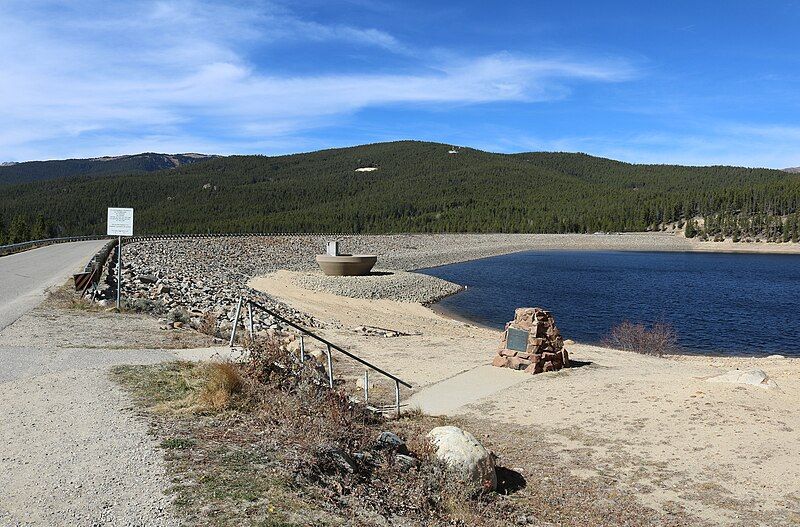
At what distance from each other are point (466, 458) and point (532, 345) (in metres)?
7.64

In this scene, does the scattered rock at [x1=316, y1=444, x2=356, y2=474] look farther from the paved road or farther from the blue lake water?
the blue lake water

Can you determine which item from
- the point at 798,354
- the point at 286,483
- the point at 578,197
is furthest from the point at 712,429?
the point at 578,197

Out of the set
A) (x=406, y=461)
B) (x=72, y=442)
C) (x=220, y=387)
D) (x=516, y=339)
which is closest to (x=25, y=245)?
(x=516, y=339)

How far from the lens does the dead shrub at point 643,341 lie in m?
21.5

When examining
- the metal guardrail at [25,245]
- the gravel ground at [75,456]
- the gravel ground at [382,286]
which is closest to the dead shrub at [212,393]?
the gravel ground at [75,456]

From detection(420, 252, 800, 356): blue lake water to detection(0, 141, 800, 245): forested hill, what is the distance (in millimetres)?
62347

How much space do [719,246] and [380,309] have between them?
297 feet

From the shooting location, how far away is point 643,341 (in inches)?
857

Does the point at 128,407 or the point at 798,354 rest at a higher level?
the point at 128,407

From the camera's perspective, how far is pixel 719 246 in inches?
4018

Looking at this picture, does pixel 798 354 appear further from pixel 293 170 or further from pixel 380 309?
pixel 293 170

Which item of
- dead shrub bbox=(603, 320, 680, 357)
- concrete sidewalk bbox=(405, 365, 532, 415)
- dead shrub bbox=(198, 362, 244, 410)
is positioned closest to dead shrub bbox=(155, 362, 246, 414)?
dead shrub bbox=(198, 362, 244, 410)

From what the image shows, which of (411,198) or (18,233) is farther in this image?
Answer: (411,198)

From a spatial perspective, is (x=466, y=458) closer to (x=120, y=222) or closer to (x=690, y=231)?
(x=120, y=222)
